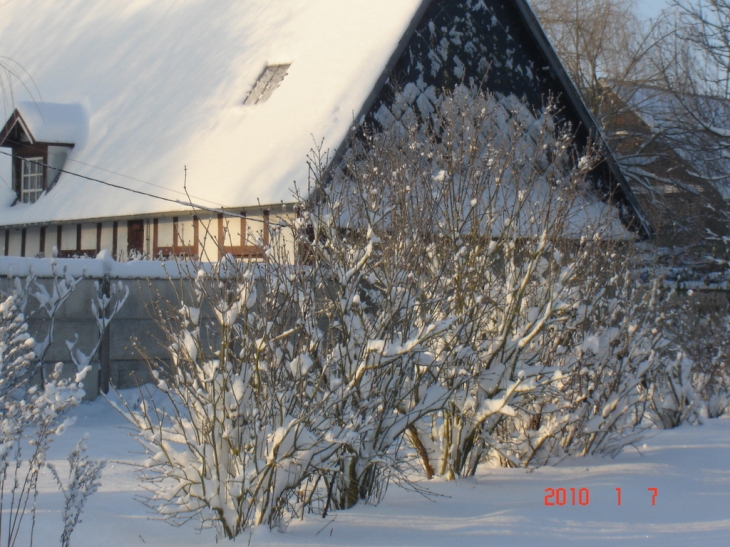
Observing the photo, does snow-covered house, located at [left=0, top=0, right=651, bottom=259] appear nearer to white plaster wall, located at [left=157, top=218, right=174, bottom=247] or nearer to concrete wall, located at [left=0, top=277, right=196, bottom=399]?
white plaster wall, located at [left=157, top=218, right=174, bottom=247]

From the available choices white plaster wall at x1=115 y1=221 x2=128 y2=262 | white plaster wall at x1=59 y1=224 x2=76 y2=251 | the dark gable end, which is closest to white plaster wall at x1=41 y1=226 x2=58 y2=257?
white plaster wall at x1=59 y1=224 x2=76 y2=251

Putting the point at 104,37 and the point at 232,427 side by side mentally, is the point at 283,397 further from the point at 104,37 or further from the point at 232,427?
the point at 104,37

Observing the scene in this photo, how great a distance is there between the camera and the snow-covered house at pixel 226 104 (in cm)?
1262

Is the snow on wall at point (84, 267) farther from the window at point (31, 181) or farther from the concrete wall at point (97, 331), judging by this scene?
the window at point (31, 181)

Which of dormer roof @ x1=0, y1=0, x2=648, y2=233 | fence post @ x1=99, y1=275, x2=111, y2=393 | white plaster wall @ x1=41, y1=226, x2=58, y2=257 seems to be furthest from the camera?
white plaster wall @ x1=41, y1=226, x2=58, y2=257

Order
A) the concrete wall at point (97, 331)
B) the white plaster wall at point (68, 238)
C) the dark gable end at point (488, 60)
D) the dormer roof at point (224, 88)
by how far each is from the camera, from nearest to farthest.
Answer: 1. the concrete wall at point (97, 331)
2. the dormer roof at point (224, 88)
3. the dark gable end at point (488, 60)
4. the white plaster wall at point (68, 238)

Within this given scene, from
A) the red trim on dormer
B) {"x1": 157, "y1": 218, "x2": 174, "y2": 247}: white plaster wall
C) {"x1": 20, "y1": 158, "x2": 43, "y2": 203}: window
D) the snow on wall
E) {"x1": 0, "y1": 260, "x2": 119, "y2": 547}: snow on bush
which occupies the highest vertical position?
the red trim on dormer

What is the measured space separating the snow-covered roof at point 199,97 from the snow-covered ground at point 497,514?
6227 mm

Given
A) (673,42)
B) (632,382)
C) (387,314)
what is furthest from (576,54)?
(387,314)

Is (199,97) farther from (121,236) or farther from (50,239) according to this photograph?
(50,239)

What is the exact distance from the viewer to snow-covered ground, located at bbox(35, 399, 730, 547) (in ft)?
14.1

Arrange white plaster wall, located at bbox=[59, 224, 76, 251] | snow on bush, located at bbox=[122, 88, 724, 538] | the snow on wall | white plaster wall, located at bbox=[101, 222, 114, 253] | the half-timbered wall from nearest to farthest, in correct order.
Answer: snow on bush, located at bbox=[122, 88, 724, 538] → the snow on wall → the half-timbered wall → white plaster wall, located at bbox=[101, 222, 114, 253] → white plaster wall, located at bbox=[59, 224, 76, 251]

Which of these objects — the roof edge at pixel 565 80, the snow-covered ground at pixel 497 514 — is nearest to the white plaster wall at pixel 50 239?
the roof edge at pixel 565 80

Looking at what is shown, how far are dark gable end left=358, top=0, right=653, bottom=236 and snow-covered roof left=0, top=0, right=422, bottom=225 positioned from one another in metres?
0.41
